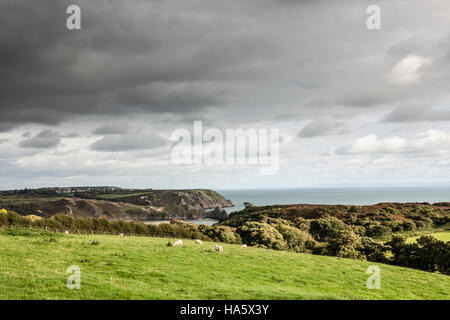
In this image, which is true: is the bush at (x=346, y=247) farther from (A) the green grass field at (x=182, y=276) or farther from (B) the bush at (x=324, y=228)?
(B) the bush at (x=324, y=228)

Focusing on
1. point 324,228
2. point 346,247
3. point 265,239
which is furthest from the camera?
point 324,228

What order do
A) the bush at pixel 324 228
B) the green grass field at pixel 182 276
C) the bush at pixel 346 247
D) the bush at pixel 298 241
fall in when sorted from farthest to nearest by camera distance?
the bush at pixel 324 228
the bush at pixel 298 241
the bush at pixel 346 247
the green grass field at pixel 182 276

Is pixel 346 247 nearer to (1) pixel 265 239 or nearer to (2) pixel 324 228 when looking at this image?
(1) pixel 265 239

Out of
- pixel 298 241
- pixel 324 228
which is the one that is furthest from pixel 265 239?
pixel 324 228

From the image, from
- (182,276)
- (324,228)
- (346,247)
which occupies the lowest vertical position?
(324,228)

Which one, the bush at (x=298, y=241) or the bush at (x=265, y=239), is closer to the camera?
the bush at (x=265, y=239)

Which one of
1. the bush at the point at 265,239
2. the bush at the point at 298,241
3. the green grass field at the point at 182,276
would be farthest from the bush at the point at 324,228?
the green grass field at the point at 182,276

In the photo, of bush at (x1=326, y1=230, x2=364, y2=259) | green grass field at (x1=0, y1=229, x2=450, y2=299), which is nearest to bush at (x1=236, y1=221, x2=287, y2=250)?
bush at (x1=326, y1=230, x2=364, y2=259)

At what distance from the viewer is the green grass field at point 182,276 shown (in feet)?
39.0

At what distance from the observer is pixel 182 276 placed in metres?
15.7

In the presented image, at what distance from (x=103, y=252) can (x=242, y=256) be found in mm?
11893
